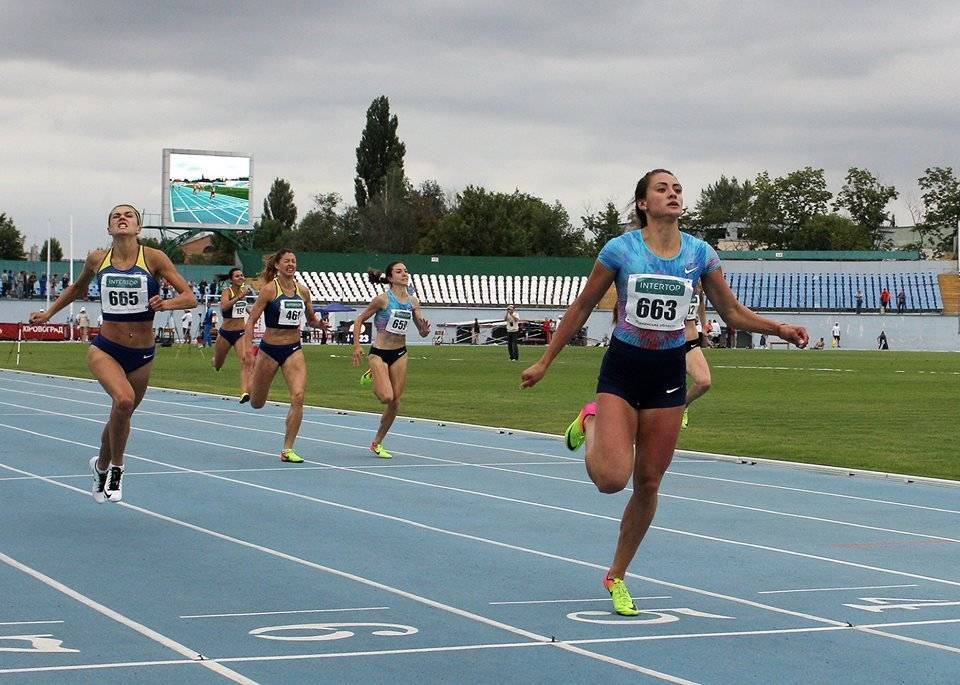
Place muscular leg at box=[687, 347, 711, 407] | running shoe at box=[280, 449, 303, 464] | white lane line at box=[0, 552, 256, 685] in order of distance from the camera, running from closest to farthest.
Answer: white lane line at box=[0, 552, 256, 685]
running shoe at box=[280, 449, 303, 464]
muscular leg at box=[687, 347, 711, 407]

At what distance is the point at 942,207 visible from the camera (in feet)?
369

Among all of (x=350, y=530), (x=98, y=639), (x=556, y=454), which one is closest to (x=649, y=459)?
(x=98, y=639)

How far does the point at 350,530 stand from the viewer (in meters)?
9.85

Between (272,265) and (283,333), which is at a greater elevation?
(272,265)

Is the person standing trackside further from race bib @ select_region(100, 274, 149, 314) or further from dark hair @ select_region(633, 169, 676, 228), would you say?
dark hair @ select_region(633, 169, 676, 228)

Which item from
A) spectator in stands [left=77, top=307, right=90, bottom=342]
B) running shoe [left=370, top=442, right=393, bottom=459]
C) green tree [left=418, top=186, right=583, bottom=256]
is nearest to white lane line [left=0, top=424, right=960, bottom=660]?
running shoe [left=370, top=442, right=393, bottom=459]

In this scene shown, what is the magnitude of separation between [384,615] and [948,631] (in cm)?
254

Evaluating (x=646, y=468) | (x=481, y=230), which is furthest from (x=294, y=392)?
(x=481, y=230)

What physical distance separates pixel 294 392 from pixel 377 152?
10839 cm

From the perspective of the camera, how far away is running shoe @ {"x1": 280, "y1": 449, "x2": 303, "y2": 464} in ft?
48.0

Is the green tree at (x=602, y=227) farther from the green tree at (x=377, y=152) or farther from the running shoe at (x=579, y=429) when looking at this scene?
the running shoe at (x=579, y=429)

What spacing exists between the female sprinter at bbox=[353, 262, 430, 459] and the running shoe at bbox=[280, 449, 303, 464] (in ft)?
3.23

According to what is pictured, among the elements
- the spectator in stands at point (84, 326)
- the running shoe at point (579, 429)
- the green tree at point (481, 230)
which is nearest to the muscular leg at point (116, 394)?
the running shoe at point (579, 429)

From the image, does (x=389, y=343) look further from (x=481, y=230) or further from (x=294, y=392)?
(x=481, y=230)
